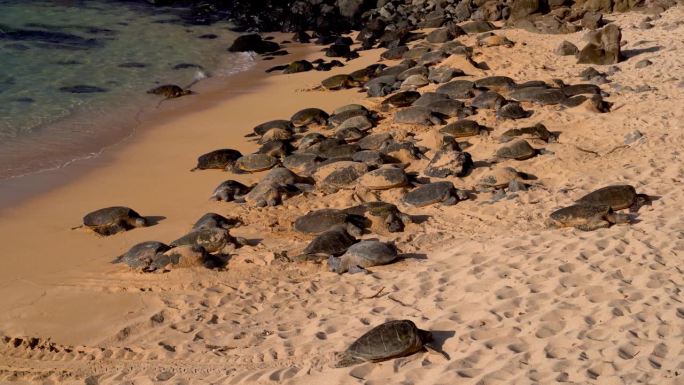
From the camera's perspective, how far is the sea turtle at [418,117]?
12.0 metres

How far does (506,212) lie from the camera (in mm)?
8836

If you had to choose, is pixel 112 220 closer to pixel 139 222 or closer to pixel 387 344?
pixel 139 222

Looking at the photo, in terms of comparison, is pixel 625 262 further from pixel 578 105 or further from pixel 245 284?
pixel 578 105

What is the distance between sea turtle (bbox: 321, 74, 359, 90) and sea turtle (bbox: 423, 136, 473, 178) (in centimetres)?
499

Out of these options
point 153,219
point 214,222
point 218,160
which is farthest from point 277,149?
point 214,222

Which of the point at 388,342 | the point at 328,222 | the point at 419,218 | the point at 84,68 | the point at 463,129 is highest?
the point at 388,342

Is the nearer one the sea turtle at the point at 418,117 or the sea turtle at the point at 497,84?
the sea turtle at the point at 418,117

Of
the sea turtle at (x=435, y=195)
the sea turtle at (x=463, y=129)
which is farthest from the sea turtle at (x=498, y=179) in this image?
the sea turtle at (x=463, y=129)

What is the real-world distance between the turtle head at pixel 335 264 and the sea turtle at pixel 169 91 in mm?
8908

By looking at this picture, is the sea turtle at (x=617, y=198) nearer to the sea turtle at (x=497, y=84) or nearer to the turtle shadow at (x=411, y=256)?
the turtle shadow at (x=411, y=256)

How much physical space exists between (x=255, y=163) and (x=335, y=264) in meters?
3.62

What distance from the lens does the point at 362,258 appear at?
769cm

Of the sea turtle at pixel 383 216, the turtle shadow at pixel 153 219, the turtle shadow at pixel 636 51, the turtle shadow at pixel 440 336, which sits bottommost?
the turtle shadow at pixel 153 219

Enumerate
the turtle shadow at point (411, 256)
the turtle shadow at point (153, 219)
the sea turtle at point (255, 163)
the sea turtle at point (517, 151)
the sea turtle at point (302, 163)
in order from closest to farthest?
the turtle shadow at point (411, 256)
the turtle shadow at point (153, 219)
the sea turtle at point (517, 151)
the sea turtle at point (302, 163)
the sea turtle at point (255, 163)
